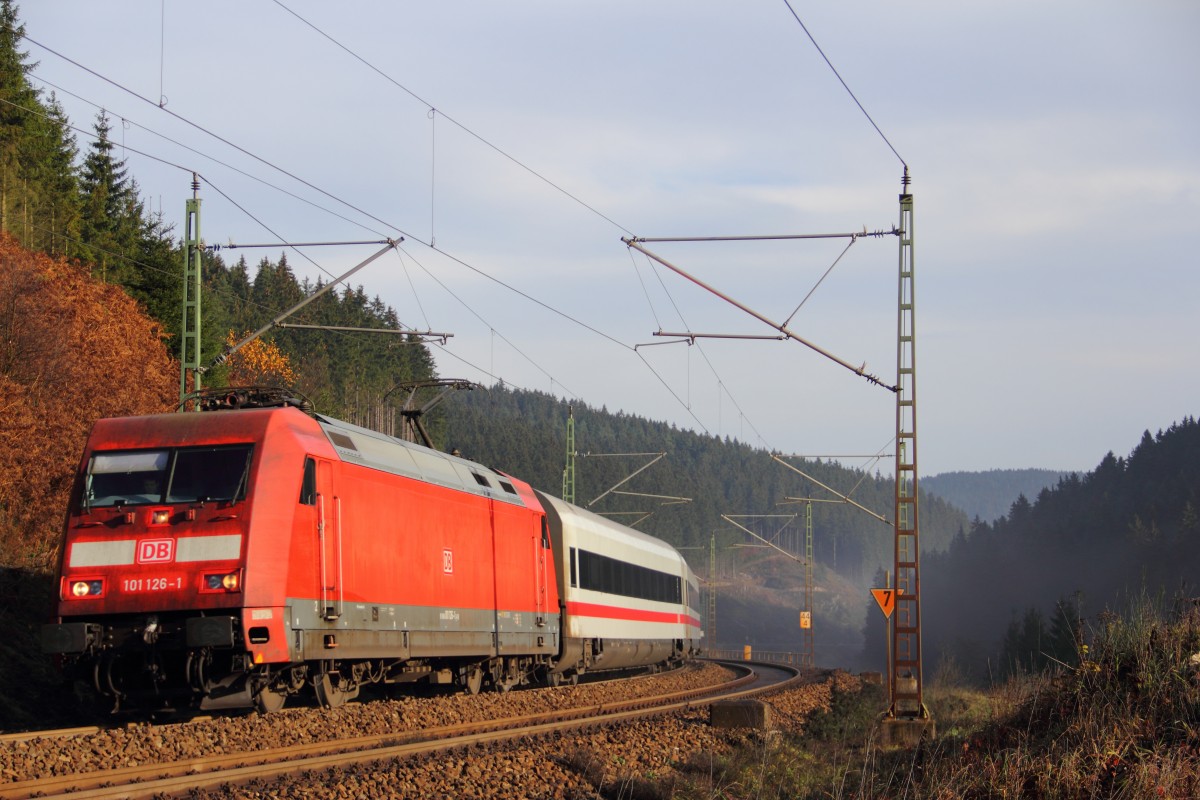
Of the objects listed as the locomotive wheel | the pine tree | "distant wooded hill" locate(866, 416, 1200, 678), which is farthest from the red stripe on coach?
"distant wooded hill" locate(866, 416, 1200, 678)

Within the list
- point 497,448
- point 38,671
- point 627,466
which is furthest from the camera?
point 627,466

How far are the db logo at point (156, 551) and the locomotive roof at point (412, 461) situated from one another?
8.38ft

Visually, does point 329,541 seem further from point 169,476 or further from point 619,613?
point 619,613

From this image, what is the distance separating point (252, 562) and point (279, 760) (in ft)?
7.81

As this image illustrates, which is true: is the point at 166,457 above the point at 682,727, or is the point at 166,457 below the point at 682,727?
above

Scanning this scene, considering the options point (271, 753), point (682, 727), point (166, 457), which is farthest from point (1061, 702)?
point (166, 457)

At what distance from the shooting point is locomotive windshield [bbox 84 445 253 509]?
1430cm

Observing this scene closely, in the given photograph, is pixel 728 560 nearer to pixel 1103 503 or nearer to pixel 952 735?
pixel 1103 503

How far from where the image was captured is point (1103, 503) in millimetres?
130750

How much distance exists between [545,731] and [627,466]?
14918cm

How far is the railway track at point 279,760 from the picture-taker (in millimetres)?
10227

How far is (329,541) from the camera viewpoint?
15.4 meters

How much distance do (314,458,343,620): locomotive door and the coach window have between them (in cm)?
9

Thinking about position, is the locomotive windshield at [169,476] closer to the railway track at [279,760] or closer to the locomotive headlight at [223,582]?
the locomotive headlight at [223,582]
